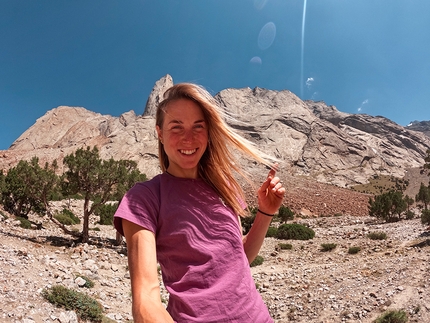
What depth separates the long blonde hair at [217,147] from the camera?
66.4 inches

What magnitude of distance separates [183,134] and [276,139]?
9254cm

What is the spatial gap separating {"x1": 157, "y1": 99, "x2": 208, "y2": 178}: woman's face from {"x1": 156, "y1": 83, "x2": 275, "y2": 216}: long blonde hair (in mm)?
53

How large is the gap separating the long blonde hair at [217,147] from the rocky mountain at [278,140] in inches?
1901

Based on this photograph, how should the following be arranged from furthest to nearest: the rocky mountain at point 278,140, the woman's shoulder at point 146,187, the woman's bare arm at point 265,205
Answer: the rocky mountain at point 278,140, the woman's bare arm at point 265,205, the woman's shoulder at point 146,187

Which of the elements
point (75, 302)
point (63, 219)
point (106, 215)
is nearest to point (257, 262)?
point (75, 302)

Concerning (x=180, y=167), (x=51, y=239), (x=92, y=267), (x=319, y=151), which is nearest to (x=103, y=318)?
(x=92, y=267)

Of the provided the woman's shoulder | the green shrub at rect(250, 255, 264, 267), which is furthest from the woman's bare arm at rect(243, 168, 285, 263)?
the green shrub at rect(250, 255, 264, 267)

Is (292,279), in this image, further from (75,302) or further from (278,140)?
(278,140)

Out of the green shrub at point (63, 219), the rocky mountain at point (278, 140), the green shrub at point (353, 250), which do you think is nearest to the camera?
the green shrub at point (353, 250)

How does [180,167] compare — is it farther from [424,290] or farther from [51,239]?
[51,239]

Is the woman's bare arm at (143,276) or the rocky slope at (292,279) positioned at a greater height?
the woman's bare arm at (143,276)

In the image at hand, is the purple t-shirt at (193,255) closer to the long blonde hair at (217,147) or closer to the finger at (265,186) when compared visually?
the long blonde hair at (217,147)

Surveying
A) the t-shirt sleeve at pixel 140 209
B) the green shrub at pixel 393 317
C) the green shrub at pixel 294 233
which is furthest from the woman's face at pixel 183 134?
the green shrub at pixel 294 233

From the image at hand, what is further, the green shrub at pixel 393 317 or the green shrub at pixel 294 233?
the green shrub at pixel 294 233
